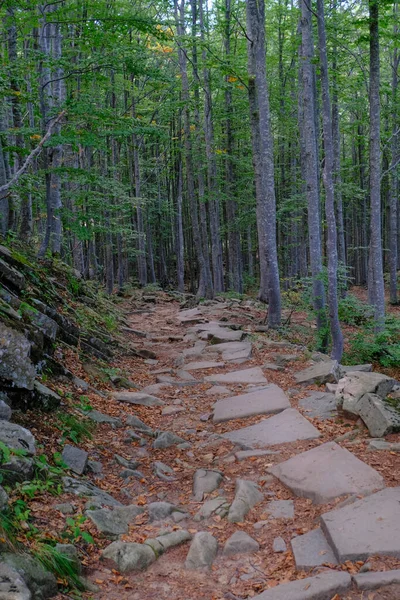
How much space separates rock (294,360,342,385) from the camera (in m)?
7.08

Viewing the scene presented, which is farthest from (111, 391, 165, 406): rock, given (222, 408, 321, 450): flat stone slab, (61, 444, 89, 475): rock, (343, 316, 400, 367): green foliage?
(343, 316, 400, 367): green foliage

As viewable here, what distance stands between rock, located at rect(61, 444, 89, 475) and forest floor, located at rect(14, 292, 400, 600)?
12 centimetres

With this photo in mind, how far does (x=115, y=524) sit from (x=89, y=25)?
7439 mm

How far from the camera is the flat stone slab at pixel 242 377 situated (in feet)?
25.1

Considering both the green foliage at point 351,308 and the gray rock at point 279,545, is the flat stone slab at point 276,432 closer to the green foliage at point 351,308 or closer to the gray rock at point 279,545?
the gray rock at point 279,545

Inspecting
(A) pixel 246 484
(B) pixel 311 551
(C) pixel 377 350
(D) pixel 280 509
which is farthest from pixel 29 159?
(C) pixel 377 350

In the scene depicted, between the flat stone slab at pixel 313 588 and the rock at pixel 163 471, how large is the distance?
1980 millimetres

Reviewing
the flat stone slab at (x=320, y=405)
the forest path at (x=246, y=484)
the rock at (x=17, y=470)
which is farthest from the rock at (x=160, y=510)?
the flat stone slab at (x=320, y=405)

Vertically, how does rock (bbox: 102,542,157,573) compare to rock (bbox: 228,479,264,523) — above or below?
above

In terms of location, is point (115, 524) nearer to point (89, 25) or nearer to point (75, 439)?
point (75, 439)

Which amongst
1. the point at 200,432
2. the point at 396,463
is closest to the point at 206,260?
the point at 200,432

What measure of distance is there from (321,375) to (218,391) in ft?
5.17

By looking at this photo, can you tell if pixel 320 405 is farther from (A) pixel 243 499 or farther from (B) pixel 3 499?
(B) pixel 3 499

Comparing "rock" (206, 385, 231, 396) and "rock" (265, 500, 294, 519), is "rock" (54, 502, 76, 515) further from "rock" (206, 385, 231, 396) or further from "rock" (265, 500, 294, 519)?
"rock" (206, 385, 231, 396)
